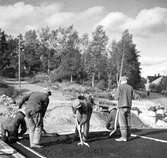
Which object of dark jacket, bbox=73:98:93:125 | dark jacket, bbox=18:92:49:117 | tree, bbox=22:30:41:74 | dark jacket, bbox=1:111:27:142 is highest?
tree, bbox=22:30:41:74

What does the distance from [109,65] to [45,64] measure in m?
12.7

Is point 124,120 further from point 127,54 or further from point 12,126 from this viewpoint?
point 127,54

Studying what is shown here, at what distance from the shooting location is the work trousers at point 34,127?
9055mm

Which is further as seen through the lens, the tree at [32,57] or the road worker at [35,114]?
the tree at [32,57]

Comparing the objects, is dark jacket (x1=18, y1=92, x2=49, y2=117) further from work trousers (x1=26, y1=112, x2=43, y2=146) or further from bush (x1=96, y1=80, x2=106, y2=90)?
bush (x1=96, y1=80, x2=106, y2=90)

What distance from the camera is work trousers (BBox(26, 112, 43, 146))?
29.7ft

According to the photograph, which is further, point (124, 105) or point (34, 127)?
point (124, 105)

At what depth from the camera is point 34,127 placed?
9.20m

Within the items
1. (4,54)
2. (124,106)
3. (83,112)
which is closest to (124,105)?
(124,106)

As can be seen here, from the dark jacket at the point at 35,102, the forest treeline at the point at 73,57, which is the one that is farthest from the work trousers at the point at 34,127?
the forest treeline at the point at 73,57

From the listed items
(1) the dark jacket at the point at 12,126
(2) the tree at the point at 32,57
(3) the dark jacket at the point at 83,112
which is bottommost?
(1) the dark jacket at the point at 12,126

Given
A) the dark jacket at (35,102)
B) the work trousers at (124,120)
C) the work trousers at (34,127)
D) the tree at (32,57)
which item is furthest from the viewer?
the tree at (32,57)

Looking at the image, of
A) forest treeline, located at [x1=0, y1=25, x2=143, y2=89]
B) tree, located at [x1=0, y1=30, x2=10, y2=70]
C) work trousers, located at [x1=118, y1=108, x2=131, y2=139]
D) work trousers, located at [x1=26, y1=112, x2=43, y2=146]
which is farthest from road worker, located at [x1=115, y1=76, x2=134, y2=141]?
tree, located at [x1=0, y1=30, x2=10, y2=70]

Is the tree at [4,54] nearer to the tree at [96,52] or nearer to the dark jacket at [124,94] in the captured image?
the tree at [96,52]
